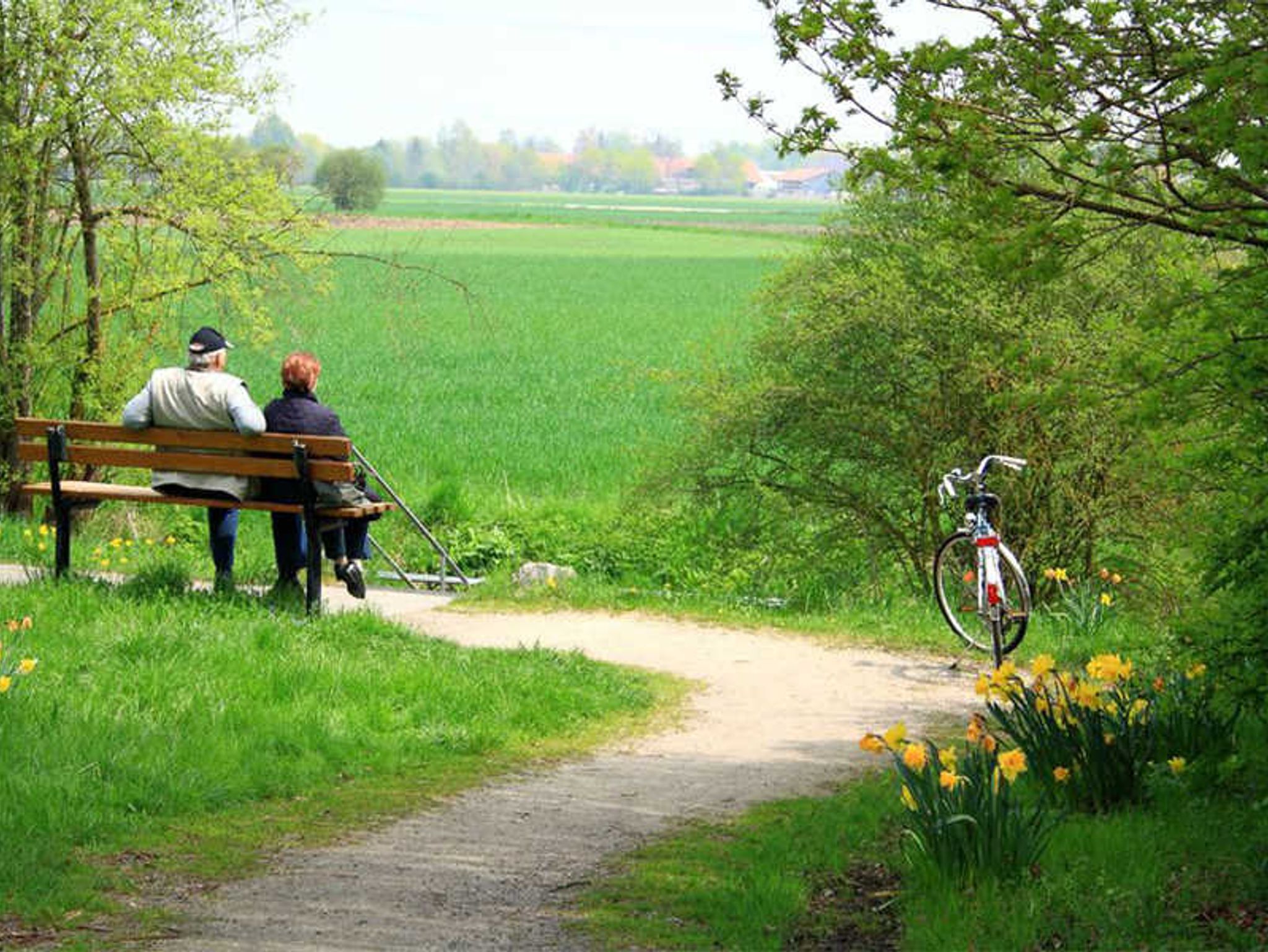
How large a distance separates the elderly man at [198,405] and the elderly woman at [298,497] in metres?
0.27

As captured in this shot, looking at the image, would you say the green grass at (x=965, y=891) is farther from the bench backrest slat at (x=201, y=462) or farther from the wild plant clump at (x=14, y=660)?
the bench backrest slat at (x=201, y=462)

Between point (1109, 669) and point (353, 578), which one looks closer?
point (1109, 669)

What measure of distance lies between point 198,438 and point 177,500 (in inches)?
15.1

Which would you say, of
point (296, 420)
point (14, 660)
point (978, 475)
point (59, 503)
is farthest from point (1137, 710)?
point (59, 503)

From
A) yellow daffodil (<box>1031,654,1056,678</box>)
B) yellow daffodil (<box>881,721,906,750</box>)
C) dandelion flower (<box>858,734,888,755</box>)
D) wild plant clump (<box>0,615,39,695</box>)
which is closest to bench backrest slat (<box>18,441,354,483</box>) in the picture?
wild plant clump (<box>0,615,39,695</box>)

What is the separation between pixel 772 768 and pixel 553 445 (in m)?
18.1

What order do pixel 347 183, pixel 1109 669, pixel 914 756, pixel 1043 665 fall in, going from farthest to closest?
pixel 347 183 < pixel 1109 669 < pixel 1043 665 < pixel 914 756

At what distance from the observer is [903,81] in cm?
680

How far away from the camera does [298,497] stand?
1179 cm

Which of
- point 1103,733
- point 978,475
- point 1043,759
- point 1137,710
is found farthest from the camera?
point 978,475

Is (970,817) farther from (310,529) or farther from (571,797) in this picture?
(310,529)

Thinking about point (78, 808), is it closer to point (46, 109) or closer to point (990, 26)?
point (990, 26)

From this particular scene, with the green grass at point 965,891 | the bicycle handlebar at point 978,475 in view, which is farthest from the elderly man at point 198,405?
the green grass at point 965,891

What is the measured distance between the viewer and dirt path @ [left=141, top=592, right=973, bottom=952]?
6168 millimetres
